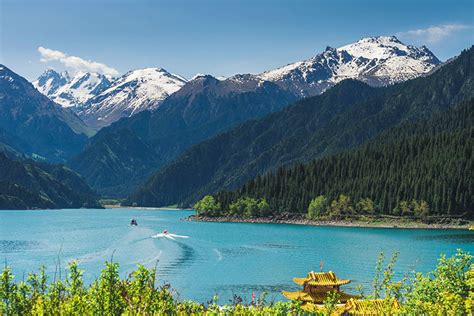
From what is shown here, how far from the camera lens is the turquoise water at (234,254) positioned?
98062mm

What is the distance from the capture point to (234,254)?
139m

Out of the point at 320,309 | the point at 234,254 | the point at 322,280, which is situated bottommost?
the point at 234,254

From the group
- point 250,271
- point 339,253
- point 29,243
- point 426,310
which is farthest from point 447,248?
point 426,310

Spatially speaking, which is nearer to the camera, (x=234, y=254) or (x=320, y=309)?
(x=320, y=309)

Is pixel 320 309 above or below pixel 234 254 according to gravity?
above

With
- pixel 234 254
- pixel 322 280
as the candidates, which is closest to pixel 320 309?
pixel 322 280

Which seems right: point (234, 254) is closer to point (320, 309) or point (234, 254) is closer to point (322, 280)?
point (322, 280)

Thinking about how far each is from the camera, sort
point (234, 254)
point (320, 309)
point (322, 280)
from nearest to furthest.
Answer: point (320, 309)
point (322, 280)
point (234, 254)

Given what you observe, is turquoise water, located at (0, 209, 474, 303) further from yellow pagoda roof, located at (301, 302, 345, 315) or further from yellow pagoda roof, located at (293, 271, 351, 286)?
yellow pagoda roof, located at (301, 302, 345, 315)

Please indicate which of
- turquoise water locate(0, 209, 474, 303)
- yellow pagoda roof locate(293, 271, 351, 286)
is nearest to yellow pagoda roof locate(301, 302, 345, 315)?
yellow pagoda roof locate(293, 271, 351, 286)

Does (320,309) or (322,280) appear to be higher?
(320,309)

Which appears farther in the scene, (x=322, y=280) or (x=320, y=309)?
(x=322, y=280)

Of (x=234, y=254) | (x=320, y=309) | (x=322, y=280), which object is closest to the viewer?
(x=320, y=309)

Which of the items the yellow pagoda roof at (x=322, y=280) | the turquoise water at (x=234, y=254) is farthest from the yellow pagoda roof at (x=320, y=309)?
the turquoise water at (x=234, y=254)
